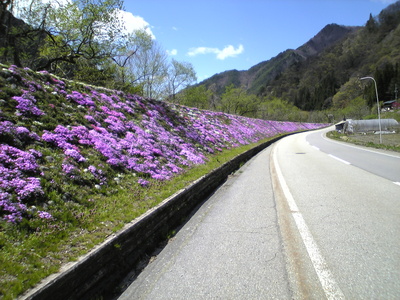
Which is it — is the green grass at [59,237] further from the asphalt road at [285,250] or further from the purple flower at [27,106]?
the purple flower at [27,106]

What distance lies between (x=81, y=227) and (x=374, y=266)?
4.26 meters

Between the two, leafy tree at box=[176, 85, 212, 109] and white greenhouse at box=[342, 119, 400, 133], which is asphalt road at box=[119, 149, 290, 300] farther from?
leafy tree at box=[176, 85, 212, 109]

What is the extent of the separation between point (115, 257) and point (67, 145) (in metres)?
3.83

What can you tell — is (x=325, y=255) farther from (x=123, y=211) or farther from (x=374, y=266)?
(x=123, y=211)

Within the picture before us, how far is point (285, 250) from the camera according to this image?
378 centimetres

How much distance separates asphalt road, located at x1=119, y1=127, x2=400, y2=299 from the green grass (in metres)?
0.89

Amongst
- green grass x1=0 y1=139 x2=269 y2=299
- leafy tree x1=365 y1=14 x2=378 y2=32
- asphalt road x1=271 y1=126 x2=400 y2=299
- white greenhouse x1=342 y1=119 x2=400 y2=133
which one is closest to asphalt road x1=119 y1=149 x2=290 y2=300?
asphalt road x1=271 y1=126 x2=400 y2=299

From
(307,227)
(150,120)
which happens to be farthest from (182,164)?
(307,227)

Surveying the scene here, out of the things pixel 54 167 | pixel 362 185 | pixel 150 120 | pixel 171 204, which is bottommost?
pixel 362 185

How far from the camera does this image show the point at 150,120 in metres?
11.8

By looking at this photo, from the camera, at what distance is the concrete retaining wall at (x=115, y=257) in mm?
2575

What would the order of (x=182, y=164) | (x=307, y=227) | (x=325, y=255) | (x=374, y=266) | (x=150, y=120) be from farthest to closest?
(x=150, y=120), (x=182, y=164), (x=307, y=227), (x=325, y=255), (x=374, y=266)

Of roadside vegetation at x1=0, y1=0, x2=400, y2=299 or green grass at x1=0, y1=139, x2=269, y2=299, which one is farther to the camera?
roadside vegetation at x1=0, y1=0, x2=400, y2=299

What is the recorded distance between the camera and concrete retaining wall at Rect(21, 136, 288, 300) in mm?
2575
